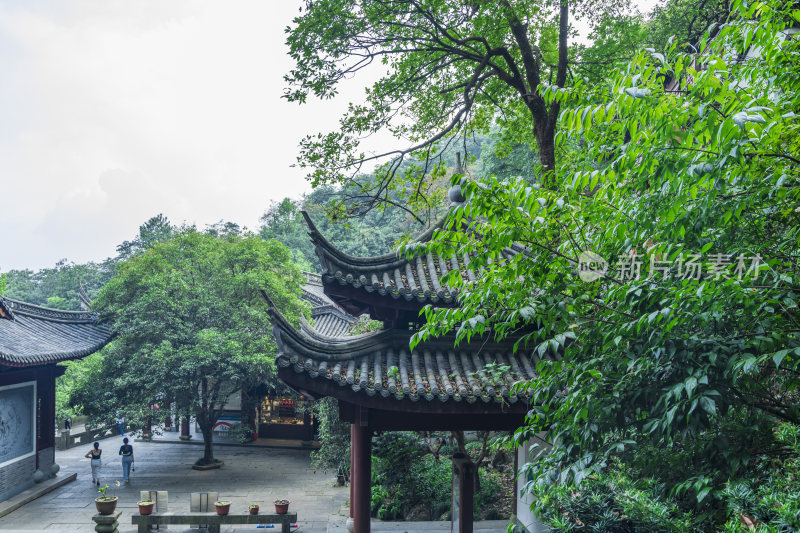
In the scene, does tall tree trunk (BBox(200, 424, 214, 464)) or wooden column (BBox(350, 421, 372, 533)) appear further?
tall tree trunk (BBox(200, 424, 214, 464))

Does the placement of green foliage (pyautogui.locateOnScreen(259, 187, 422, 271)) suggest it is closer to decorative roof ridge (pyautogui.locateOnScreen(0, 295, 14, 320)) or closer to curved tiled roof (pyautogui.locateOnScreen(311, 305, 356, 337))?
curved tiled roof (pyautogui.locateOnScreen(311, 305, 356, 337))

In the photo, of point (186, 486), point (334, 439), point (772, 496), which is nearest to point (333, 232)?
point (186, 486)

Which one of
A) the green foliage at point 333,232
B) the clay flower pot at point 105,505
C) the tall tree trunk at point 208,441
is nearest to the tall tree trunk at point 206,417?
the tall tree trunk at point 208,441

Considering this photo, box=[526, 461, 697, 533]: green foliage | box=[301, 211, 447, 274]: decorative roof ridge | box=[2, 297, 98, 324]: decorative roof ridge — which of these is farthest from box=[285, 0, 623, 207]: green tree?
box=[2, 297, 98, 324]: decorative roof ridge

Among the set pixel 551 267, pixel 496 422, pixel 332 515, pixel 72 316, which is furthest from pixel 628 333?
pixel 72 316

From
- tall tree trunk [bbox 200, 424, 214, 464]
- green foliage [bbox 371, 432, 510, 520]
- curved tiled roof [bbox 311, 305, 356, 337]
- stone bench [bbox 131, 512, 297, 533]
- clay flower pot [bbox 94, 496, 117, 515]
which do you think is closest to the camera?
stone bench [bbox 131, 512, 297, 533]

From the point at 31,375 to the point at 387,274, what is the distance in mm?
15795

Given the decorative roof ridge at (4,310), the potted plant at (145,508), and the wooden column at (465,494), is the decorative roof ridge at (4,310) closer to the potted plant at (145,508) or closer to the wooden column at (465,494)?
the potted plant at (145,508)

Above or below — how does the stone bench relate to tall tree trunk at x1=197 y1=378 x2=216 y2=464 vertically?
below

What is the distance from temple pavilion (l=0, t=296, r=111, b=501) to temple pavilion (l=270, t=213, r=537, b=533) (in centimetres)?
1177

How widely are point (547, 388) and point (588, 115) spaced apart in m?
2.26

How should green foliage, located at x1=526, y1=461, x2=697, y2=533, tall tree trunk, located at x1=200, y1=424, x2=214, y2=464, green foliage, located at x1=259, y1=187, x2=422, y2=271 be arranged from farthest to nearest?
green foliage, located at x1=259, y1=187, x2=422, y2=271 < tall tree trunk, located at x1=200, y1=424, x2=214, y2=464 < green foliage, located at x1=526, y1=461, x2=697, y2=533

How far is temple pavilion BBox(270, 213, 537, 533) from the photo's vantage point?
6.26 meters

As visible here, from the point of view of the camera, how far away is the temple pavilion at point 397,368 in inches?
246
